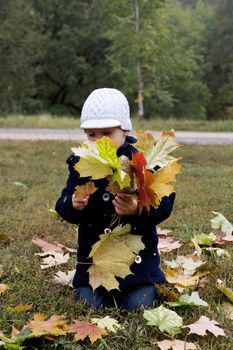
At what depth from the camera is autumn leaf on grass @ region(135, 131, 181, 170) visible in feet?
7.65

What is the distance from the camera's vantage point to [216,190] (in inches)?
224

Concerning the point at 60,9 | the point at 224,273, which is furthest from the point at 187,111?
the point at 224,273

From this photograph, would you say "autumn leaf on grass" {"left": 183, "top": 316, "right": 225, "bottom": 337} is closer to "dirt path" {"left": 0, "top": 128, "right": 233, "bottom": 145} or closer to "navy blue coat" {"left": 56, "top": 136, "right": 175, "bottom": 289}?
"navy blue coat" {"left": 56, "top": 136, "right": 175, "bottom": 289}

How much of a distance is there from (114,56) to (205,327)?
62.4 ft

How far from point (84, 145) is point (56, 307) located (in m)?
0.92

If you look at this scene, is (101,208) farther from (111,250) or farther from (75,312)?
(75,312)

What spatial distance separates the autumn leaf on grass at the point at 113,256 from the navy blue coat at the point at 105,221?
0.12 metres

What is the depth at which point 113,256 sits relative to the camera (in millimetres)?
2424

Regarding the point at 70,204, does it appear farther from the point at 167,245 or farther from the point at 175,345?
the point at 167,245

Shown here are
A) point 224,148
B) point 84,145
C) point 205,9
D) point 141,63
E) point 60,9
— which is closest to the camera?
point 84,145

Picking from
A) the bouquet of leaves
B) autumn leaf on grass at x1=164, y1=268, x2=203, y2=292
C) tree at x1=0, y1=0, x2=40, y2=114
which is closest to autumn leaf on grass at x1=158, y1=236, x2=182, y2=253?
autumn leaf on grass at x1=164, y1=268, x2=203, y2=292

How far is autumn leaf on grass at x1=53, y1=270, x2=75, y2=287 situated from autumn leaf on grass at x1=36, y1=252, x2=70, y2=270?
0.19 metres

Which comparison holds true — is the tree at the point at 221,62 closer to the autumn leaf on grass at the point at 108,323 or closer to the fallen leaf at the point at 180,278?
the fallen leaf at the point at 180,278

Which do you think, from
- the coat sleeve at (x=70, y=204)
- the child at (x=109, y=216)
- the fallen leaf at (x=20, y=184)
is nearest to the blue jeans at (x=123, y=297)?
the child at (x=109, y=216)
